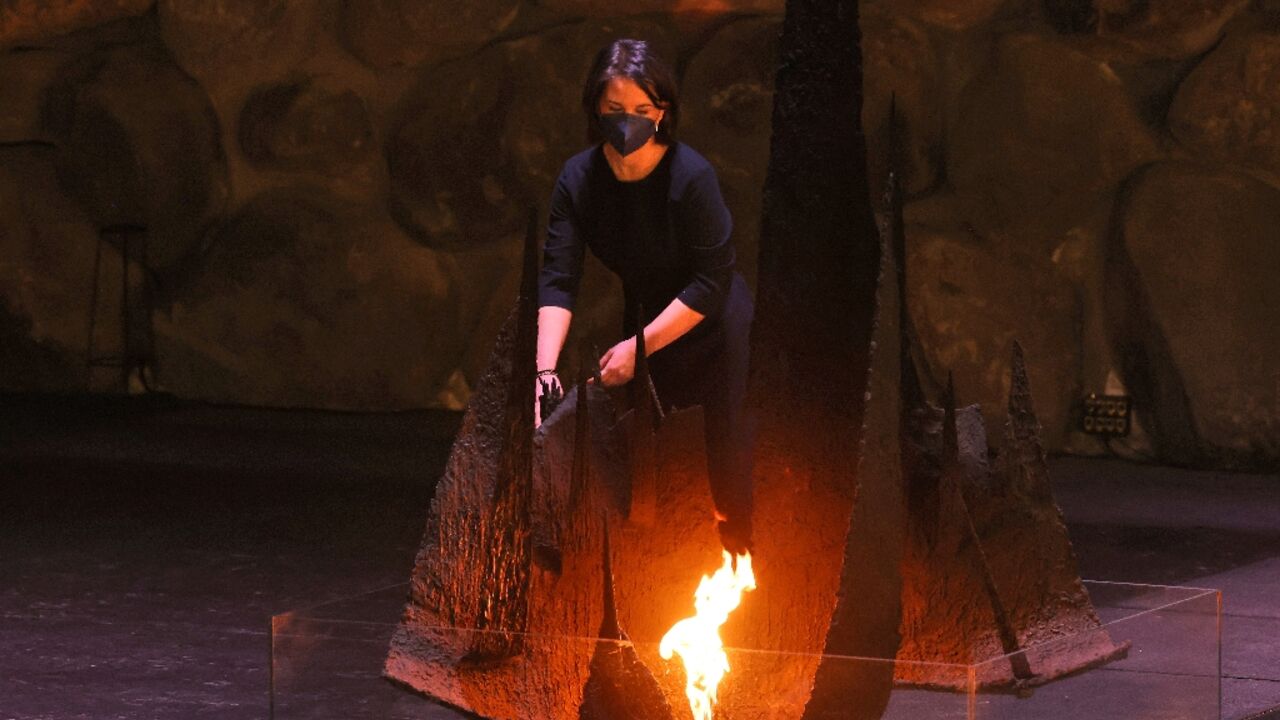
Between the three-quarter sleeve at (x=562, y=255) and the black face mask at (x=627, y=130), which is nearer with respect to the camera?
the black face mask at (x=627, y=130)

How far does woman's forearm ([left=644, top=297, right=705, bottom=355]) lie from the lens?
2.62 m

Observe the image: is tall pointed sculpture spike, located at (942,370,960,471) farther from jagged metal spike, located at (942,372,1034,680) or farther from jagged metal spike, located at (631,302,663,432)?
jagged metal spike, located at (631,302,663,432)

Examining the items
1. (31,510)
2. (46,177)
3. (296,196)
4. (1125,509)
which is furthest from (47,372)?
(1125,509)

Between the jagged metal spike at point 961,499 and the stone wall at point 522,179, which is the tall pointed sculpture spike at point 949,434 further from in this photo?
the stone wall at point 522,179

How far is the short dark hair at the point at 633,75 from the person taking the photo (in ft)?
8.38

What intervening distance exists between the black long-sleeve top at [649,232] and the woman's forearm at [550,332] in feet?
0.05

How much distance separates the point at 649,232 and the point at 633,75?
0.24 meters

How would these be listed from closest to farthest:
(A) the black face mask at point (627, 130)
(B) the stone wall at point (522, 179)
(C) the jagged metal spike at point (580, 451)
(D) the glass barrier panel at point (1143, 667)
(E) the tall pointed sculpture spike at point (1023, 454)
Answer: (D) the glass barrier panel at point (1143, 667) → (C) the jagged metal spike at point (580, 451) → (A) the black face mask at point (627, 130) → (E) the tall pointed sculpture spike at point (1023, 454) → (B) the stone wall at point (522, 179)

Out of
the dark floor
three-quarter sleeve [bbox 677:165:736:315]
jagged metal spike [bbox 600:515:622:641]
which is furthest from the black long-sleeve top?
the dark floor

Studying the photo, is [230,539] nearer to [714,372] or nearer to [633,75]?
[714,372]

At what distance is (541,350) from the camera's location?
2682mm

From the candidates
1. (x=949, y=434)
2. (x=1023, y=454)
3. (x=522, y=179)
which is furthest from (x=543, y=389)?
(x=522, y=179)

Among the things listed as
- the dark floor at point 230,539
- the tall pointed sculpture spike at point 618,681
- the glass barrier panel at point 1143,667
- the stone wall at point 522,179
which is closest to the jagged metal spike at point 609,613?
the tall pointed sculpture spike at point 618,681

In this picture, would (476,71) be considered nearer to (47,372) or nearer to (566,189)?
(47,372)
